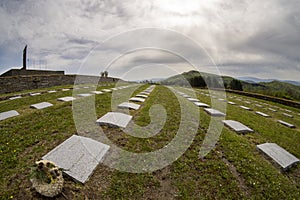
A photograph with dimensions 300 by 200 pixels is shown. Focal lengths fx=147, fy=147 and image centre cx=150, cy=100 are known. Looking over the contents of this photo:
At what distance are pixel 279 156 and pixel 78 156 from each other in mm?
3952

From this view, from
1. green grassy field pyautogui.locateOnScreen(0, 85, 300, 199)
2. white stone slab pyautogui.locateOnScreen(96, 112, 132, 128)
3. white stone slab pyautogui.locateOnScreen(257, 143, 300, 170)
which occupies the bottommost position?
green grassy field pyautogui.locateOnScreen(0, 85, 300, 199)

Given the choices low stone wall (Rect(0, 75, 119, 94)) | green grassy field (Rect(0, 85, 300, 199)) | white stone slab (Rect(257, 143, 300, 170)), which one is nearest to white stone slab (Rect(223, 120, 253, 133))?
green grassy field (Rect(0, 85, 300, 199))

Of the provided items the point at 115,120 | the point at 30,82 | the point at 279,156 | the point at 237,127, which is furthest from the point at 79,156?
the point at 30,82

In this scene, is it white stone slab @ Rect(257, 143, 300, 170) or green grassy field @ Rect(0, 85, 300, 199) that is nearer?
green grassy field @ Rect(0, 85, 300, 199)

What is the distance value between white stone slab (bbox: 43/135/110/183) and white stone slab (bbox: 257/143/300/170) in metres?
3.34

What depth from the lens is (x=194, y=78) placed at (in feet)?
124

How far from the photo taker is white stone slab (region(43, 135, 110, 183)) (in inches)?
84.4

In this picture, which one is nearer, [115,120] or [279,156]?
[279,156]

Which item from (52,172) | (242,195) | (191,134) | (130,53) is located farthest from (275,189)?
(130,53)

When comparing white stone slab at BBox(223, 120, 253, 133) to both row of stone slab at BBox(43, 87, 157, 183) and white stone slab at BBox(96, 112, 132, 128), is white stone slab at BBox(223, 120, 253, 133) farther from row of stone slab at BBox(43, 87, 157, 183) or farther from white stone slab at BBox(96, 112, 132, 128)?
row of stone slab at BBox(43, 87, 157, 183)

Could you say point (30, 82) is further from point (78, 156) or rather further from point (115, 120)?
point (78, 156)

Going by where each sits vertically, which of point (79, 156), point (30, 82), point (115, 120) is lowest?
point (79, 156)

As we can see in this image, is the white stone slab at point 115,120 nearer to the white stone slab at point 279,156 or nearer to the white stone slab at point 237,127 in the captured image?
the white stone slab at point 237,127

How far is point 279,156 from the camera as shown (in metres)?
3.07
